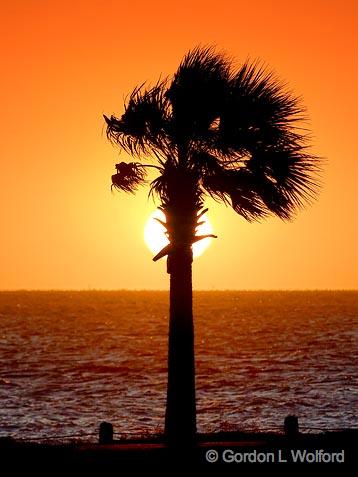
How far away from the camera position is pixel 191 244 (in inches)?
947

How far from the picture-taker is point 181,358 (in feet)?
77.0

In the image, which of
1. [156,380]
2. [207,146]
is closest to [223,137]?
[207,146]

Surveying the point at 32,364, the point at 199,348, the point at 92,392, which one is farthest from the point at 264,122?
the point at 199,348

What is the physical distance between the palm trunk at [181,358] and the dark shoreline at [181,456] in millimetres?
1940

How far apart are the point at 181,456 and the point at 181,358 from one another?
3.57 m

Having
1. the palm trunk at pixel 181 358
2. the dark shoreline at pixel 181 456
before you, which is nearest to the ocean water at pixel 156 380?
the palm trunk at pixel 181 358

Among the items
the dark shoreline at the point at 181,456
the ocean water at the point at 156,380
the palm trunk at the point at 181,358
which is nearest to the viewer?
the dark shoreline at the point at 181,456

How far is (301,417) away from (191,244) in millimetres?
23029

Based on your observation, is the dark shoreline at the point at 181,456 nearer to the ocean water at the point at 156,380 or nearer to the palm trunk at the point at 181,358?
the palm trunk at the point at 181,358

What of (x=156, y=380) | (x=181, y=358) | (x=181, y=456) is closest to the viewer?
(x=181, y=456)

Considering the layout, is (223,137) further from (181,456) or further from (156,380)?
(156,380)

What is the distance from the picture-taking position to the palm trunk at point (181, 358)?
917 inches

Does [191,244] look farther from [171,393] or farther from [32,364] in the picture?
[32,364]

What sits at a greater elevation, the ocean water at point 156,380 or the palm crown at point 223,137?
the palm crown at point 223,137
